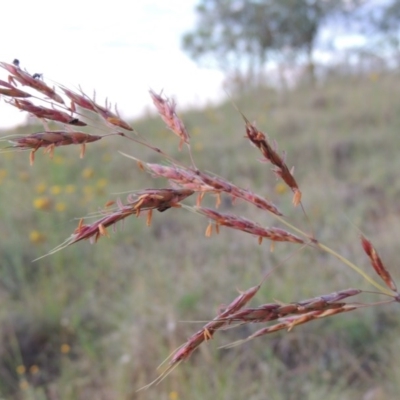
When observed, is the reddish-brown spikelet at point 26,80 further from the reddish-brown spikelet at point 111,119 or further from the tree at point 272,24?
the tree at point 272,24

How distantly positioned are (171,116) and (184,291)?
1.91 m

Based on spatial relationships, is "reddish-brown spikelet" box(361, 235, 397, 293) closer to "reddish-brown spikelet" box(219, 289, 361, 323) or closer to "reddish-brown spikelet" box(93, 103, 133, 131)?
"reddish-brown spikelet" box(219, 289, 361, 323)

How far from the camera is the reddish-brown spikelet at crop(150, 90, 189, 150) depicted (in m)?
0.65

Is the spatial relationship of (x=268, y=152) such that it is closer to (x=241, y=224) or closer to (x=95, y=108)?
(x=241, y=224)

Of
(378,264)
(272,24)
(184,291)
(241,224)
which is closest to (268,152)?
(241,224)

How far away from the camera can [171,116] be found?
66 cm

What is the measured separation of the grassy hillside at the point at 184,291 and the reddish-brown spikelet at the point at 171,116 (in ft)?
0.62

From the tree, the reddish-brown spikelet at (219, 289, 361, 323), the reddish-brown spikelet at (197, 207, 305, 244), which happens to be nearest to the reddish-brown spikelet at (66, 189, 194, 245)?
the reddish-brown spikelet at (197, 207, 305, 244)

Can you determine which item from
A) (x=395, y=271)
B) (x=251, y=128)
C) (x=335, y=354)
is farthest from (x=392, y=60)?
(x=251, y=128)

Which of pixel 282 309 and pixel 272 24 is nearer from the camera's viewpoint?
pixel 282 309

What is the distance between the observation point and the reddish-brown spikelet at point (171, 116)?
65 cm

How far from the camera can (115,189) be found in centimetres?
426

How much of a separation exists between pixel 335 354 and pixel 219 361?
1.56 ft

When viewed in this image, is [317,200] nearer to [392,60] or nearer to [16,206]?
[16,206]
